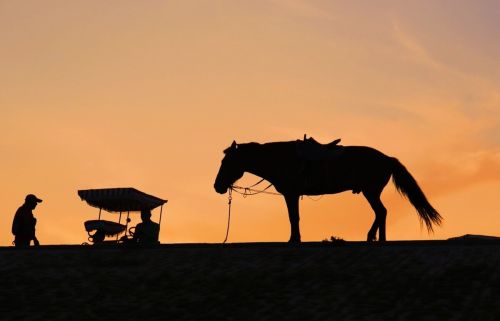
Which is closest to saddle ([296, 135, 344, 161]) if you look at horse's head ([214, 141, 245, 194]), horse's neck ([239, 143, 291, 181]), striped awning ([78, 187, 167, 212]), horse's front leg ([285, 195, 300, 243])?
horse's neck ([239, 143, 291, 181])

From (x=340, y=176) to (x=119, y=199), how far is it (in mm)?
12425

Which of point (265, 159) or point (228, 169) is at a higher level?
point (265, 159)

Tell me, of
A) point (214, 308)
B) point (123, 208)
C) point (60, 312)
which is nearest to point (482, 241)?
point (214, 308)

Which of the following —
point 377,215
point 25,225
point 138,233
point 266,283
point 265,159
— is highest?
point 265,159

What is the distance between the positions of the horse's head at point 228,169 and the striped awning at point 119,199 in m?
8.94

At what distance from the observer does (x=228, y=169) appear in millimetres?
20438

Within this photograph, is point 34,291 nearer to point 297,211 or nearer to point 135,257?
point 135,257

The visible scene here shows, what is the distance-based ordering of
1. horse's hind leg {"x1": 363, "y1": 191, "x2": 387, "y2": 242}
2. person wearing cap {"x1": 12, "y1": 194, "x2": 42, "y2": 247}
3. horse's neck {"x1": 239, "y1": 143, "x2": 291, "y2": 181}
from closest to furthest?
horse's hind leg {"x1": 363, "y1": 191, "x2": 387, "y2": 242} → horse's neck {"x1": 239, "y1": 143, "x2": 291, "y2": 181} → person wearing cap {"x1": 12, "y1": 194, "x2": 42, "y2": 247}

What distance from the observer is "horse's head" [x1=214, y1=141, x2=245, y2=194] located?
20.4 m

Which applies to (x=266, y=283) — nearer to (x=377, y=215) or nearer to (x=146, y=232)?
(x=377, y=215)

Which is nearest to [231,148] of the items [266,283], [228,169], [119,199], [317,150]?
[228,169]

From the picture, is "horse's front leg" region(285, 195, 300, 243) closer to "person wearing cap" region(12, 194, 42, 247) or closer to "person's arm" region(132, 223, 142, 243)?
"person's arm" region(132, 223, 142, 243)

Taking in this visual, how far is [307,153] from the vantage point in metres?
19.5

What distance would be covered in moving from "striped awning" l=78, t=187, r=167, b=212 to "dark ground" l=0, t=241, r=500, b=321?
396 inches
